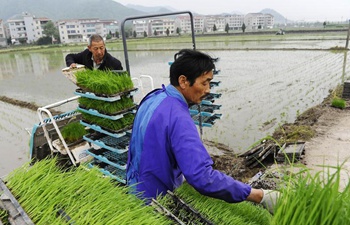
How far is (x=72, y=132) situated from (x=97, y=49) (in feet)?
4.56

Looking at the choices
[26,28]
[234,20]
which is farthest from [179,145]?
[234,20]

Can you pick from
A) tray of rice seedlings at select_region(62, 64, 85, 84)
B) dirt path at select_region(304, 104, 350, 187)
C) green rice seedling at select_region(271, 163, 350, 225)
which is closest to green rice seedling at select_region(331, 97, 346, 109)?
dirt path at select_region(304, 104, 350, 187)

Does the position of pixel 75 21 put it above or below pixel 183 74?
above

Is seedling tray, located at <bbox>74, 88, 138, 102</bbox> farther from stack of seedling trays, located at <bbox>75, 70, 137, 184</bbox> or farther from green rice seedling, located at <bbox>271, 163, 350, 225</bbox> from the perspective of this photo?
green rice seedling, located at <bbox>271, 163, 350, 225</bbox>

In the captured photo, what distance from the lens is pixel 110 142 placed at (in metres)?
3.82

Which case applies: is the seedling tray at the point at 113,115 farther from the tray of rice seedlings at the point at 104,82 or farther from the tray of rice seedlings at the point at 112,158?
the tray of rice seedlings at the point at 112,158

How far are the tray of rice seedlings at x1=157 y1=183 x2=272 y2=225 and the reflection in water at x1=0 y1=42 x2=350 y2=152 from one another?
2583 mm

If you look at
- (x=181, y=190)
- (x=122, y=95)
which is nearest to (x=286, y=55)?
(x=122, y=95)

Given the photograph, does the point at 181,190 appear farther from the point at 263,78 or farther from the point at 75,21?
the point at 75,21

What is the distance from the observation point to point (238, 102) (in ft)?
33.8

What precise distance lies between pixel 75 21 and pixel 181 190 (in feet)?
316

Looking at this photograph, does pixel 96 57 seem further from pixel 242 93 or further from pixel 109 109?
pixel 242 93

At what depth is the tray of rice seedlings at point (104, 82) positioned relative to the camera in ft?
11.2

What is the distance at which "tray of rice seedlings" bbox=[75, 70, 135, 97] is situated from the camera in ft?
11.2
